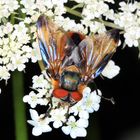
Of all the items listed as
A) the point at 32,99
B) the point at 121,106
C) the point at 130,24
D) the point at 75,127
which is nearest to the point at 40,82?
the point at 32,99

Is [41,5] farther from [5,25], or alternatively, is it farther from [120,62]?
[120,62]

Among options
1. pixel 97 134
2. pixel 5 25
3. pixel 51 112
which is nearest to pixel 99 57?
pixel 51 112

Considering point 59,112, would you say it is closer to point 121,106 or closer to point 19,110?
point 19,110

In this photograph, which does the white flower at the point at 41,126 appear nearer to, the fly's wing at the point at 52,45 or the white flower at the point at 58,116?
the white flower at the point at 58,116

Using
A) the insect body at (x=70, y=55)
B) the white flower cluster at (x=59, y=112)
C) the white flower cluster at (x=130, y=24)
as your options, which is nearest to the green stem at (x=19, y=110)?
the white flower cluster at (x=59, y=112)

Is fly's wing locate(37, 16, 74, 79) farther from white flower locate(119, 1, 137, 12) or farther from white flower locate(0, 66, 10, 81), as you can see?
white flower locate(119, 1, 137, 12)

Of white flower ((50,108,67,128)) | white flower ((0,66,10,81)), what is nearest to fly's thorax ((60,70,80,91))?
white flower ((50,108,67,128))

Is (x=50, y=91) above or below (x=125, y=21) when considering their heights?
below
